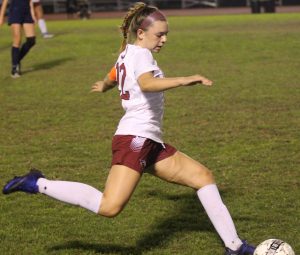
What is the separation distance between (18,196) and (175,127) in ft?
13.3

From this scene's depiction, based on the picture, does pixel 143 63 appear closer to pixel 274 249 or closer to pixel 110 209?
pixel 110 209

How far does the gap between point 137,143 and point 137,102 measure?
1.00 ft

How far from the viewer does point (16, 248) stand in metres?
6.21

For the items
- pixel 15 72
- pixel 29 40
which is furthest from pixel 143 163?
pixel 15 72

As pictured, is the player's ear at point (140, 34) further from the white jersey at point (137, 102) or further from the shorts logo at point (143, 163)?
the shorts logo at point (143, 163)

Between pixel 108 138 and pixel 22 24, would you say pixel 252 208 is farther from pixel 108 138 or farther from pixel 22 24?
pixel 22 24

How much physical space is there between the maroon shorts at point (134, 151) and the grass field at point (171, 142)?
0.79 metres

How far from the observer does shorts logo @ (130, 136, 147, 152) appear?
5668mm

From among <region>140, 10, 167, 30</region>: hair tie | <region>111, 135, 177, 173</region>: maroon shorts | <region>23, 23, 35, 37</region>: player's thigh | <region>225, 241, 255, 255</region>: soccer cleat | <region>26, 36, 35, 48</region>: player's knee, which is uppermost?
<region>140, 10, 167, 30</region>: hair tie

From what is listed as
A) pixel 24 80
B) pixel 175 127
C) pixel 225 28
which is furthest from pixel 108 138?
pixel 225 28

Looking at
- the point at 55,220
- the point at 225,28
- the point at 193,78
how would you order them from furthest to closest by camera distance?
1. the point at 225,28
2. the point at 55,220
3. the point at 193,78

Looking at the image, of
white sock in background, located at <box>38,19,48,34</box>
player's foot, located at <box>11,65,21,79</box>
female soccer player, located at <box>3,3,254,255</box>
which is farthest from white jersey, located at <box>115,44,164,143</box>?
white sock in background, located at <box>38,19,48,34</box>

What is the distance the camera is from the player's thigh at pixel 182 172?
19.2 ft

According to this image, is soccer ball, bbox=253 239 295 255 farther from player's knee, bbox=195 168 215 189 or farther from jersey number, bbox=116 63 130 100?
jersey number, bbox=116 63 130 100
